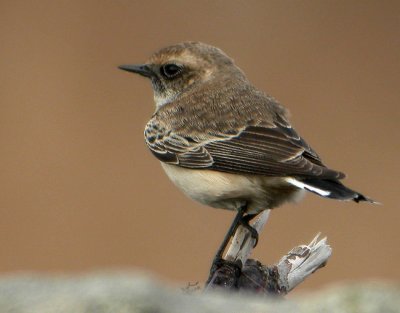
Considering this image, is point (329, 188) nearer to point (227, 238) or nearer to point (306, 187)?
point (306, 187)

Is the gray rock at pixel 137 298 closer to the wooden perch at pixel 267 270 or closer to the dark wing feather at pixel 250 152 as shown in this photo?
the wooden perch at pixel 267 270

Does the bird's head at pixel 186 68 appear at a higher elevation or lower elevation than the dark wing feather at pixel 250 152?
higher

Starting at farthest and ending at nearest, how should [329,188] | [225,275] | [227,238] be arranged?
1. [227,238]
2. [329,188]
3. [225,275]

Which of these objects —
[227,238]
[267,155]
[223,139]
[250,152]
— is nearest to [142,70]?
[223,139]

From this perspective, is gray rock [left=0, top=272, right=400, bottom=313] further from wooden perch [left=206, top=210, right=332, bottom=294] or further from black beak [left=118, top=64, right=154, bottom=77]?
black beak [left=118, top=64, right=154, bottom=77]

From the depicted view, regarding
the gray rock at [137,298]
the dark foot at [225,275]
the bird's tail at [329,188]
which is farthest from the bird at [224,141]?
the gray rock at [137,298]

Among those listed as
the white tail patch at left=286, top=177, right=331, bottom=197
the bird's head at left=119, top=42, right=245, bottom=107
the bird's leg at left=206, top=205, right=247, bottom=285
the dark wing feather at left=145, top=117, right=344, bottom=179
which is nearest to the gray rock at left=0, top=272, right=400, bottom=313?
the white tail patch at left=286, top=177, right=331, bottom=197
